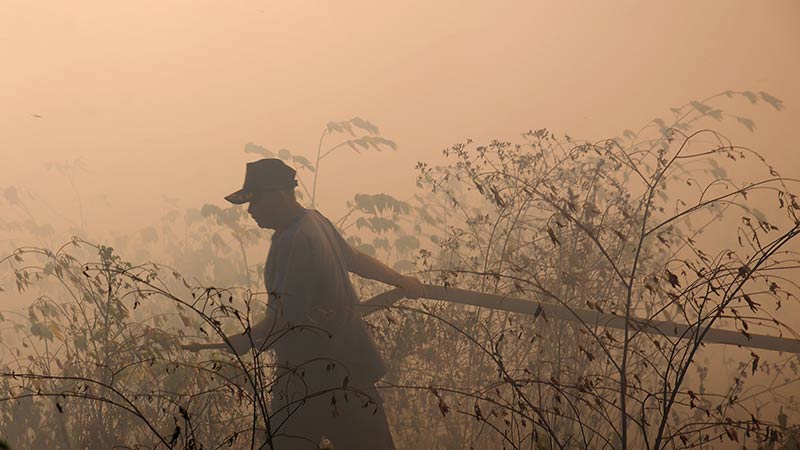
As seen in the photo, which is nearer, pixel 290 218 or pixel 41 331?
pixel 290 218

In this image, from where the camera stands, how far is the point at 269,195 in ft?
8.90

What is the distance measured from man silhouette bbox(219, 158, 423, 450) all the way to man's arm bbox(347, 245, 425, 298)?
0.22m

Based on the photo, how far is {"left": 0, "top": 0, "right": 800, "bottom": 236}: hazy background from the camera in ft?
12.5

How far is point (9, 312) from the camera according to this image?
356 centimetres

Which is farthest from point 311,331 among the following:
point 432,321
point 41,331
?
point 41,331

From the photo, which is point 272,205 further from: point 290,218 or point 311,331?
point 311,331

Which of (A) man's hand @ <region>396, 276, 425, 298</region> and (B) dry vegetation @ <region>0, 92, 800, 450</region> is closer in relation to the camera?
(A) man's hand @ <region>396, 276, 425, 298</region>

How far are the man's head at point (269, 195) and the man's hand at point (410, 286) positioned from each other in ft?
1.72

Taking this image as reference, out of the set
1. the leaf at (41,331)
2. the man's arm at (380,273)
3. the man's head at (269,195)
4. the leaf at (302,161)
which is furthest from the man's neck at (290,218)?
the leaf at (302,161)

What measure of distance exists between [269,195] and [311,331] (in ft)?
1.63

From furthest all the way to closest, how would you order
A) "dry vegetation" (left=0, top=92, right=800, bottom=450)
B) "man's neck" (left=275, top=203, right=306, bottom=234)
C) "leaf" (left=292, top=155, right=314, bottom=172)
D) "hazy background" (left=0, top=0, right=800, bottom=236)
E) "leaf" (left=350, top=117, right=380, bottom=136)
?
"leaf" (left=350, top=117, right=380, bottom=136) < "leaf" (left=292, top=155, right=314, bottom=172) < "hazy background" (left=0, top=0, right=800, bottom=236) < "dry vegetation" (left=0, top=92, right=800, bottom=450) < "man's neck" (left=275, top=203, right=306, bottom=234)

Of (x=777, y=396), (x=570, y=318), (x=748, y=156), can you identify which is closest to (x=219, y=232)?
(x=570, y=318)

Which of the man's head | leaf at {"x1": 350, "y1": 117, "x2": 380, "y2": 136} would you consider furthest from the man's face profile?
leaf at {"x1": 350, "y1": 117, "x2": 380, "y2": 136}

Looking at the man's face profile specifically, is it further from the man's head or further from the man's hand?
the man's hand
